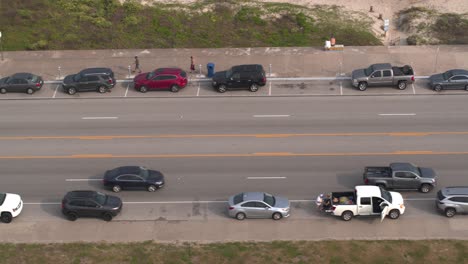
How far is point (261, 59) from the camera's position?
179ft

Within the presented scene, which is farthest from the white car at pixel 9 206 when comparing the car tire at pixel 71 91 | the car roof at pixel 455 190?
the car roof at pixel 455 190

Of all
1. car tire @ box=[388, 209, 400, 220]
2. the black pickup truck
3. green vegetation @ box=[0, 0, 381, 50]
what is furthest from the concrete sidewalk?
car tire @ box=[388, 209, 400, 220]

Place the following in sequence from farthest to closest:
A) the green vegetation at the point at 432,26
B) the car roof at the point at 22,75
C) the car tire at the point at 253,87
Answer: the green vegetation at the point at 432,26
the car roof at the point at 22,75
the car tire at the point at 253,87

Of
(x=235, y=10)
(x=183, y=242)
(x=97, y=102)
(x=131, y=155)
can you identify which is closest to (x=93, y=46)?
(x=97, y=102)

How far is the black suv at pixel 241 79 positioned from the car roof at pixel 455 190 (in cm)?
1760

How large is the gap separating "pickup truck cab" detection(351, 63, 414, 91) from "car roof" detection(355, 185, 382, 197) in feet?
46.5

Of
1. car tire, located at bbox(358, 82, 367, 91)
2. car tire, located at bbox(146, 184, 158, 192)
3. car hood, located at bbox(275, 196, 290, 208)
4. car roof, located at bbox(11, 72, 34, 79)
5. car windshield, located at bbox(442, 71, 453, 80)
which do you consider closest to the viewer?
car hood, located at bbox(275, 196, 290, 208)

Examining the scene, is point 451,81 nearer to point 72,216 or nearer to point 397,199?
point 397,199

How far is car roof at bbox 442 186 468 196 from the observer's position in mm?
36094

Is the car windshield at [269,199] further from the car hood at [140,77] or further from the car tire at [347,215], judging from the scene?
the car hood at [140,77]

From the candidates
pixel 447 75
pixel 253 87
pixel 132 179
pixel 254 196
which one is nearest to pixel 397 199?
pixel 254 196

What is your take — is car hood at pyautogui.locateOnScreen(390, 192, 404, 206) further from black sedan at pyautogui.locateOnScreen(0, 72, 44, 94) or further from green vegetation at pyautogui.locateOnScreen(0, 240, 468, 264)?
black sedan at pyautogui.locateOnScreen(0, 72, 44, 94)

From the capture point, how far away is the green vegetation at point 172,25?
5797 cm

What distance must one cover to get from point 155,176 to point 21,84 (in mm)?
17063
